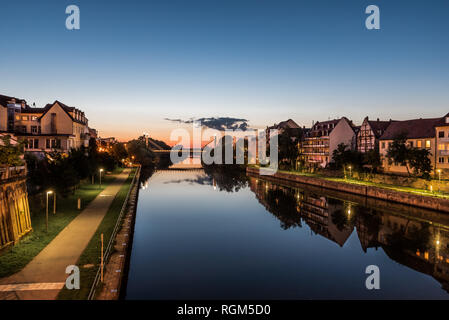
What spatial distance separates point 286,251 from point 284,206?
18366mm

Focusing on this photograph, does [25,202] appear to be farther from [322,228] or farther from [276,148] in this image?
[276,148]

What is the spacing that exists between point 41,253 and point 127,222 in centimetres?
729

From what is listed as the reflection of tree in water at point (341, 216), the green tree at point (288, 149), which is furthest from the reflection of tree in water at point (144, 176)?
the reflection of tree in water at point (341, 216)

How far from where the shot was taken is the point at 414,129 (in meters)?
56.2

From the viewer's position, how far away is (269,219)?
3325 centimetres

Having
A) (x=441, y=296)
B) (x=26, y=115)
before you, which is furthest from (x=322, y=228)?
(x=26, y=115)

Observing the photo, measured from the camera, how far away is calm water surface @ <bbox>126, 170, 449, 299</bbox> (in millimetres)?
16016

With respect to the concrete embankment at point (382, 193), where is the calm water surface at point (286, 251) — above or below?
below

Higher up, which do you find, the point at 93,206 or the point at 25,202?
the point at 25,202

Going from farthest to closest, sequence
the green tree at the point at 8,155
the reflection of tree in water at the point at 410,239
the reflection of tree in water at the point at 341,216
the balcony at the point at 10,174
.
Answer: the reflection of tree in water at the point at 341,216, the reflection of tree in water at the point at 410,239, the green tree at the point at 8,155, the balcony at the point at 10,174

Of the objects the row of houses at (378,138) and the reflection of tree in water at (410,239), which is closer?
the reflection of tree in water at (410,239)

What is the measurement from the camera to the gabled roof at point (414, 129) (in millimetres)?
52719

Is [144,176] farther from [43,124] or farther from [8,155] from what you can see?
[8,155]

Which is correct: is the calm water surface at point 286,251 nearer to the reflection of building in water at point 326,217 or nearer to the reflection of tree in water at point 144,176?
the reflection of building in water at point 326,217
